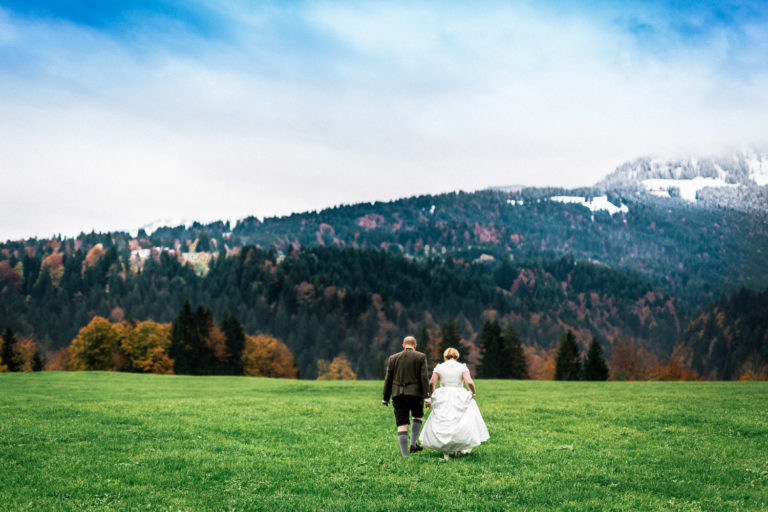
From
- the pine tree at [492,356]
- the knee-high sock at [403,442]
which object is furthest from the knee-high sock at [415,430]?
the pine tree at [492,356]

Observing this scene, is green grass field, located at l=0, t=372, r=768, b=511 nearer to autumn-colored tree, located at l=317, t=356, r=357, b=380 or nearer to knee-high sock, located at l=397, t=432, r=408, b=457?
knee-high sock, located at l=397, t=432, r=408, b=457

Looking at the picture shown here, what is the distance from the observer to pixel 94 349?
10875cm

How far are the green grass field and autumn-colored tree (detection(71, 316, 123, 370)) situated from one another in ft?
290

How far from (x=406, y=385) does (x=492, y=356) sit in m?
99.6

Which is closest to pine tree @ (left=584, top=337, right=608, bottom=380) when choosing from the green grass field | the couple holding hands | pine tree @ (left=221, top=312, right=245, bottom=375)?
pine tree @ (left=221, top=312, right=245, bottom=375)

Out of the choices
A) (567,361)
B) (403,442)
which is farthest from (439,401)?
(567,361)

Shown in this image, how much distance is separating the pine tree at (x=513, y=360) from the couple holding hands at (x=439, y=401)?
98.9m

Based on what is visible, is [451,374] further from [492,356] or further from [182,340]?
[182,340]

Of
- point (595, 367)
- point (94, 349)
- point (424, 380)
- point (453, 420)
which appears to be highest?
point (424, 380)

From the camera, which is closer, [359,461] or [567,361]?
[359,461]

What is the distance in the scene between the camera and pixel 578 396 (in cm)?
3838

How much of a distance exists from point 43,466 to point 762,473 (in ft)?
60.6

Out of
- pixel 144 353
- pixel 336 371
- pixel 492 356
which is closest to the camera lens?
pixel 144 353

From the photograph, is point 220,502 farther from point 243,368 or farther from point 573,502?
point 243,368
